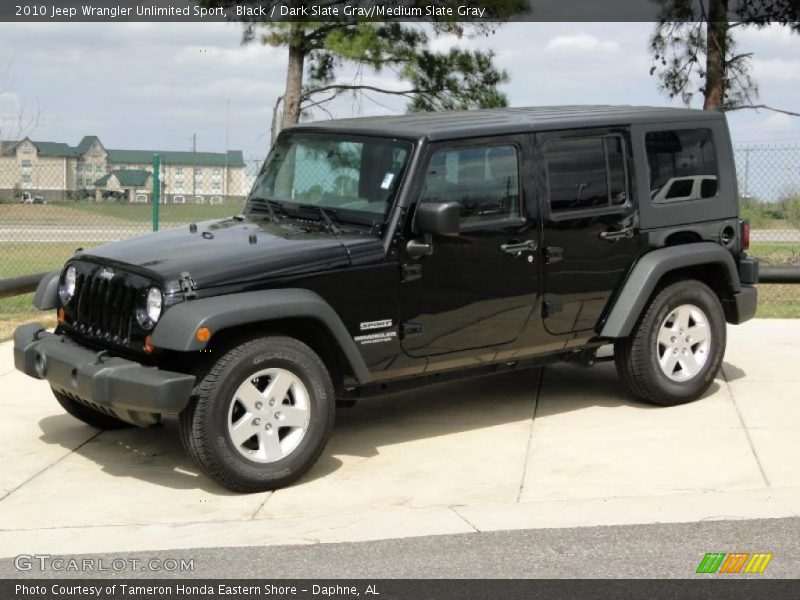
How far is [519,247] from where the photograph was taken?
7176 mm

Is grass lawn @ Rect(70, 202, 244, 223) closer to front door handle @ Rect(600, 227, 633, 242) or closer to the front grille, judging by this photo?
front door handle @ Rect(600, 227, 633, 242)

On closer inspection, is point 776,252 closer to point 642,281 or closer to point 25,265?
point 25,265

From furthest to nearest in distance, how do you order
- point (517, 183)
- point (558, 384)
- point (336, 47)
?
point (336, 47) → point (558, 384) → point (517, 183)

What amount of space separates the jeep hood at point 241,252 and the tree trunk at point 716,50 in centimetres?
1137

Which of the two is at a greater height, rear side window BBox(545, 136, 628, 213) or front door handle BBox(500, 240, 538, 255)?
rear side window BBox(545, 136, 628, 213)

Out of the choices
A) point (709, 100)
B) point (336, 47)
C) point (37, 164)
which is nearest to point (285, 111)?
point (336, 47)

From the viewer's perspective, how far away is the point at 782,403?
8.10 meters

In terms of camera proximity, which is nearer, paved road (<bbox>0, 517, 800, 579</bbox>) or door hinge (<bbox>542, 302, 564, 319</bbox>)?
Answer: paved road (<bbox>0, 517, 800, 579</bbox>)

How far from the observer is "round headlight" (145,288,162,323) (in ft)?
20.1

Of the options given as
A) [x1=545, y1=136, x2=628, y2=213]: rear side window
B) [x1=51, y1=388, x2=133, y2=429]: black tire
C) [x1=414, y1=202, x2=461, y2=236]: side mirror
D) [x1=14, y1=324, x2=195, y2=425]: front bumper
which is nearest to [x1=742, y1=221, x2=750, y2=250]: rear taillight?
[x1=545, y1=136, x2=628, y2=213]: rear side window

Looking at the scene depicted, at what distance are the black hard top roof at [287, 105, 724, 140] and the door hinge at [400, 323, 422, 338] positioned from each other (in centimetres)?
107

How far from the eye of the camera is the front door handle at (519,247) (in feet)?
23.4
